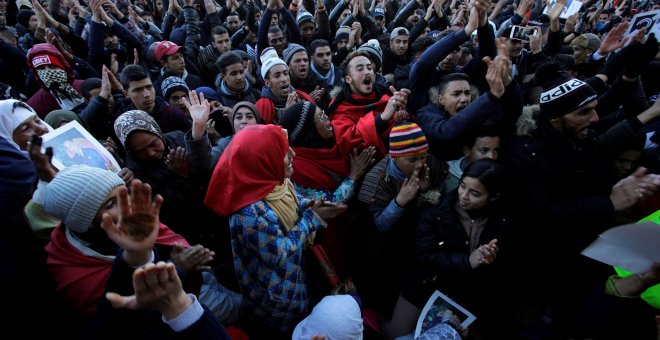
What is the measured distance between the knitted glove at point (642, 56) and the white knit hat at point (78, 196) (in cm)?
417

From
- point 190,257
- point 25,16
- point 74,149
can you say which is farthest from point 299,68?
point 25,16

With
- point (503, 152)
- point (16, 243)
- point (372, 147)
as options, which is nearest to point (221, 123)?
point (372, 147)

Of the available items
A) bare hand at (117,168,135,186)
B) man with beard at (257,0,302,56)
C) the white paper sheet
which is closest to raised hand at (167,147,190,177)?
bare hand at (117,168,135,186)

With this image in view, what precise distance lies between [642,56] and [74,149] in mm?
4575

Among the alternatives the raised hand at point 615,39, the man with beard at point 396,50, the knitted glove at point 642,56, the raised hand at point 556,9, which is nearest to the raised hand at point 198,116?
the man with beard at point 396,50

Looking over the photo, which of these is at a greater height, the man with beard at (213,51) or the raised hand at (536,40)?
the raised hand at (536,40)

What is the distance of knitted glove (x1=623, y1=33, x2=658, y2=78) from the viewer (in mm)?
3047

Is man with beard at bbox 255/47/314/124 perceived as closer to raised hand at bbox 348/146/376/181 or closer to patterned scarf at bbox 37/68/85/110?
raised hand at bbox 348/146/376/181

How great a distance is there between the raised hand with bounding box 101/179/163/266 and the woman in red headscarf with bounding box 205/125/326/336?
75cm

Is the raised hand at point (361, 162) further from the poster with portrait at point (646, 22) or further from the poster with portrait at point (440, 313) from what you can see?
the poster with portrait at point (646, 22)

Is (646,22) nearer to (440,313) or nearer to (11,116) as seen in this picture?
(440,313)

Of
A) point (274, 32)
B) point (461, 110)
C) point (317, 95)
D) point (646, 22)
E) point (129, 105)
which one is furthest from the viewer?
point (274, 32)

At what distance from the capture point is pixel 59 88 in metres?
3.45

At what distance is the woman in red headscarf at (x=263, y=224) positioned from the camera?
1953 mm
